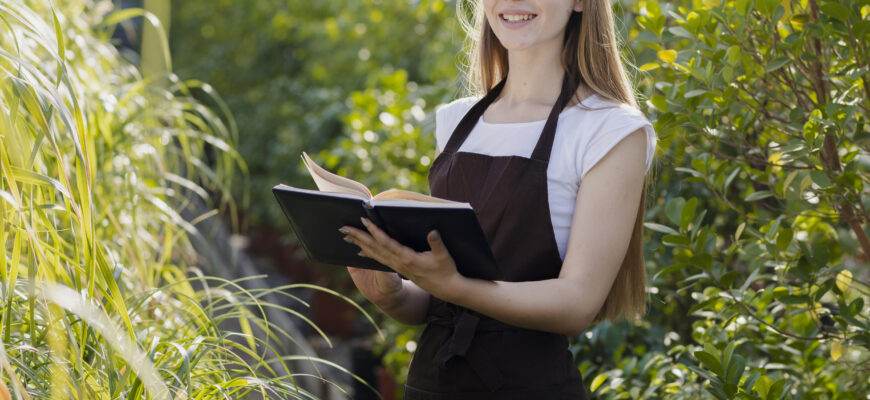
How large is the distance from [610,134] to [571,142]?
0.09 metres

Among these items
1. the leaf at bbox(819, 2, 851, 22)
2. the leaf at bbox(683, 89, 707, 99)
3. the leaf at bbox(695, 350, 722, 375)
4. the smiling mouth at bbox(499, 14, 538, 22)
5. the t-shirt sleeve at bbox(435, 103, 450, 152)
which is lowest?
the leaf at bbox(695, 350, 722, 375)

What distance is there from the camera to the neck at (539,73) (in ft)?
6.12

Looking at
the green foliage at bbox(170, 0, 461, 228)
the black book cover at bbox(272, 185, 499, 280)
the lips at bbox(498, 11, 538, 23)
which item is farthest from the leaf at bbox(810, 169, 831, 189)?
the green foliage at bbox(170, 0, 461, 228)

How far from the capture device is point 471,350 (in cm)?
175

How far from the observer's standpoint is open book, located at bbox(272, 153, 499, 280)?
1445mm

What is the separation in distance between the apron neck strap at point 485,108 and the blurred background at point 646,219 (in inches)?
11.9

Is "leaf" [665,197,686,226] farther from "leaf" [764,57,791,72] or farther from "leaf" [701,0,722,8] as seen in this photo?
"leaf" [701,0,722,8]

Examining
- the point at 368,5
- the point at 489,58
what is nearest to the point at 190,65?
the point at 368,5

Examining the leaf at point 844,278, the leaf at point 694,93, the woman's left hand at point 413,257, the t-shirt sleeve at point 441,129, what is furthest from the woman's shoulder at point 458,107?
the leaf at point 844,278

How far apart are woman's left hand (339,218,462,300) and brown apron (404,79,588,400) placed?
0.20m

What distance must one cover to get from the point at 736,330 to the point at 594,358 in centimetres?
69

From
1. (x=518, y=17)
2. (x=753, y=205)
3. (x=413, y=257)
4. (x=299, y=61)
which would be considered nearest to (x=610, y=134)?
(x=518, y=17)

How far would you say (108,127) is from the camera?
2.80 m

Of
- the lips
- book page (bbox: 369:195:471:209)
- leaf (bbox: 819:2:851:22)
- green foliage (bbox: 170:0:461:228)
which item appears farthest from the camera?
green foliage (bbox: 170:0:461:228)
